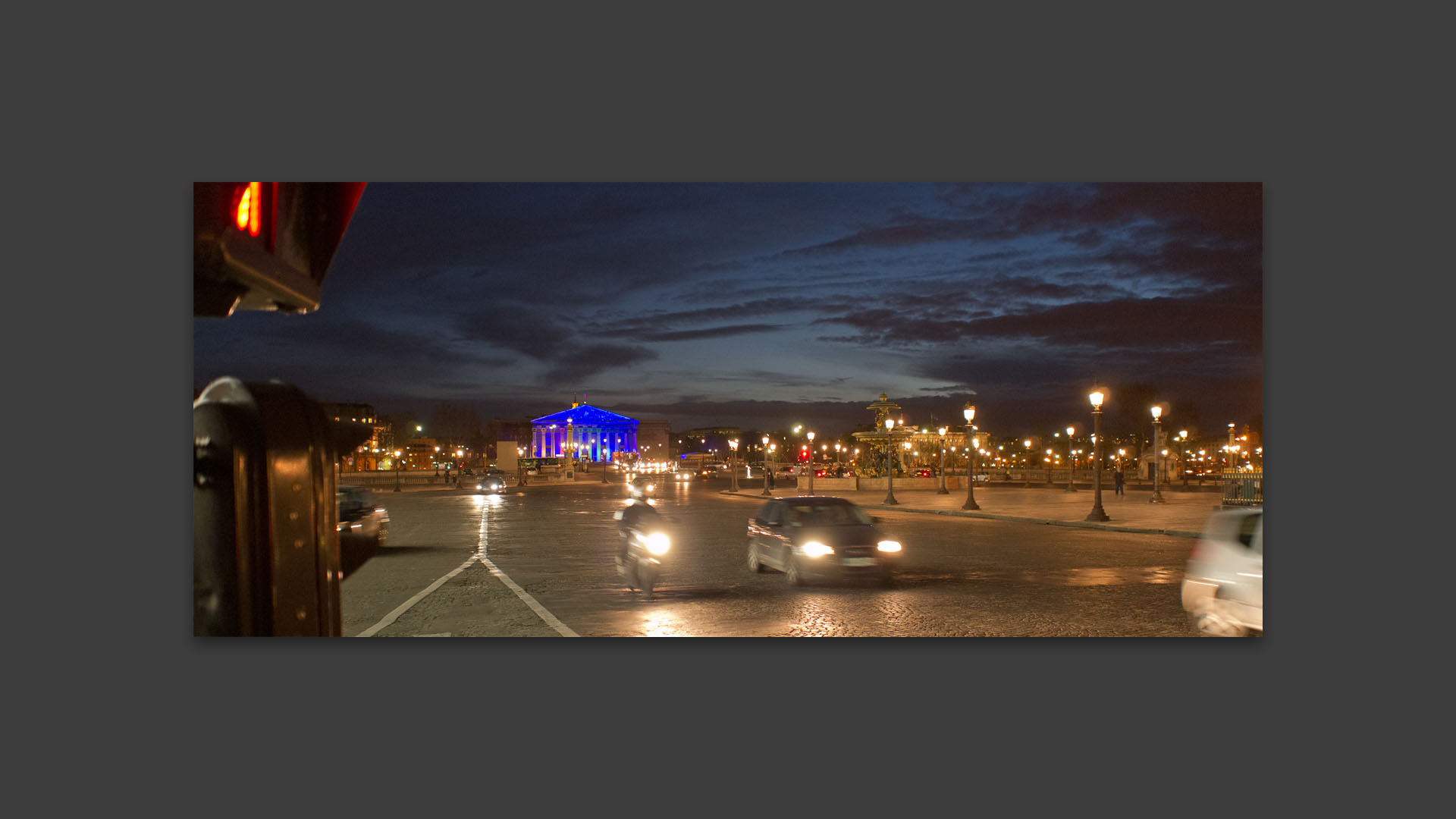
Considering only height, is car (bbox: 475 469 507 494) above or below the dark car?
below

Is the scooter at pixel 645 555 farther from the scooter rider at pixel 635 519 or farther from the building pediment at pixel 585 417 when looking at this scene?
the building pediment at pixel 585 417

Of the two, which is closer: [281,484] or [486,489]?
[281,484]

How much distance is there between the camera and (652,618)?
11078 millimetres

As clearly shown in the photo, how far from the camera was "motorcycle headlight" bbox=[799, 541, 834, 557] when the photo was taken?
43.1 ft

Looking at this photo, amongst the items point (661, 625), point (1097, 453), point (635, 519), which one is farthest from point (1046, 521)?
point (661, 625)

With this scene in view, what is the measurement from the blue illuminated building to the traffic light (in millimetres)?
71364

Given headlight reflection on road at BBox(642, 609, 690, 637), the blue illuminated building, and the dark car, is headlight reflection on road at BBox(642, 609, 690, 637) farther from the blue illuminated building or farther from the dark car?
the blue illuminated building

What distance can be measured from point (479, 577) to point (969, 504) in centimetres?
1959

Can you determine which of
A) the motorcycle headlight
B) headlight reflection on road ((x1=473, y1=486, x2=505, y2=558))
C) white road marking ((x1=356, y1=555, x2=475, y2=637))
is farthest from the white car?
headlight reflection on road ((x1=473, y1=486, x2=505, y2=558))

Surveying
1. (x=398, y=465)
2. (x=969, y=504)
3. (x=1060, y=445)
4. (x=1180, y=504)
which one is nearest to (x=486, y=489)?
(x=398, y=465)

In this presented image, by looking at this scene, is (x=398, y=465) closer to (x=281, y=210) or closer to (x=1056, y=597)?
(x=1056, y=597)

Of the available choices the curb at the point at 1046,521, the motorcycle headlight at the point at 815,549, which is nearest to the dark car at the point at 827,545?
the motorcycle headlight at the point at 815,549

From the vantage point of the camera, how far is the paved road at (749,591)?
10.8 m

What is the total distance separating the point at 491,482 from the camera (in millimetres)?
48812
